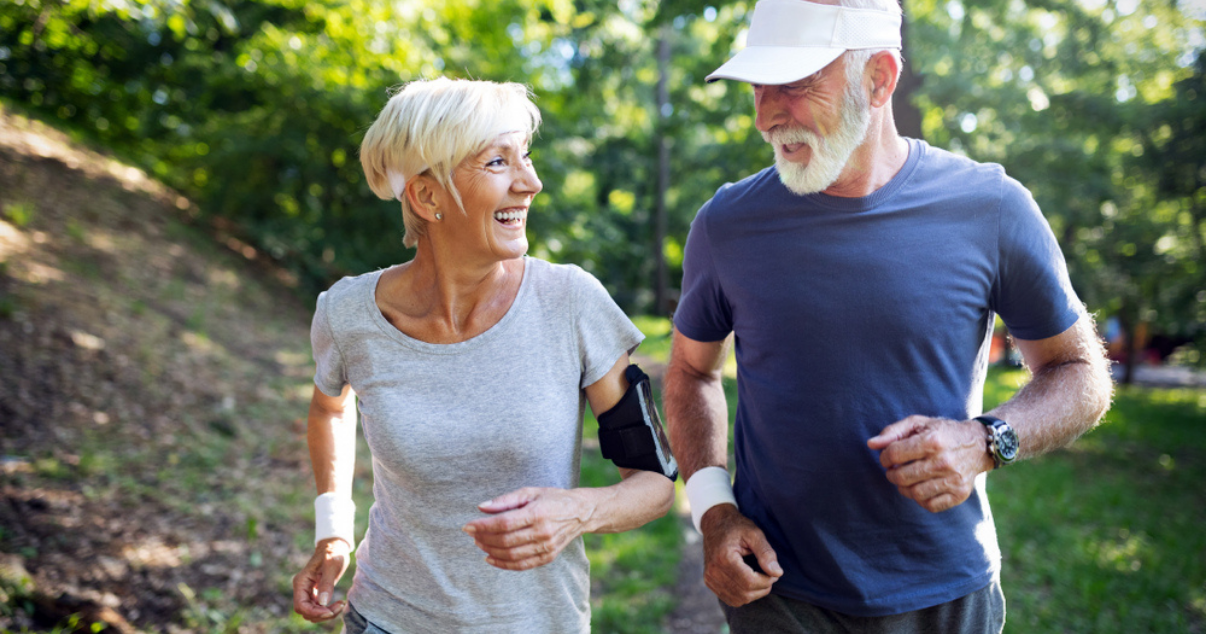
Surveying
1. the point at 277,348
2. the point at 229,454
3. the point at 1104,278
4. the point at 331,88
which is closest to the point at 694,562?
the point at 229,454

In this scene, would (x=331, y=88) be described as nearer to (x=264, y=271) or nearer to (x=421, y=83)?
(x=264, y=271)

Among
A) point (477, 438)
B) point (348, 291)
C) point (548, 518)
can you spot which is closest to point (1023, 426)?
point (548, 518)

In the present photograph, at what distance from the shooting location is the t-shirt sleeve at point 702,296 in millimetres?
2113

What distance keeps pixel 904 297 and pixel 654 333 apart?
13.9m

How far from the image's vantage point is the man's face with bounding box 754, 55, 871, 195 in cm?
185

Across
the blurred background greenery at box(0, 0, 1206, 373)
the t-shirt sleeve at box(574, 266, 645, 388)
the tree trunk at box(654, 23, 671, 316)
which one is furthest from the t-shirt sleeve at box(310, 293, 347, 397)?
the tree trunk at box(654, 23, 671, 316)

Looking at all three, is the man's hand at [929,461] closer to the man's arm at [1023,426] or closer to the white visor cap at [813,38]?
→ the man's arm at [1023,426]

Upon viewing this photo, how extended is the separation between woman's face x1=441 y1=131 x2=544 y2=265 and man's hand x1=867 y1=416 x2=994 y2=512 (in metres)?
0.96

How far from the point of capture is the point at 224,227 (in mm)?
11594

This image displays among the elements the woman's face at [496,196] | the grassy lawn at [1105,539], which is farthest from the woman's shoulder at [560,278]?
the grassy lawn at [1105,539]

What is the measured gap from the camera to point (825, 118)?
185 centimetres

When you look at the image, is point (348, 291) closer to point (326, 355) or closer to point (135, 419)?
point (326, 355)

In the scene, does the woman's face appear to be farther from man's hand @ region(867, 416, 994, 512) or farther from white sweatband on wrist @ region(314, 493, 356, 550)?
man's hand @ region(867, 416, 994, 512)

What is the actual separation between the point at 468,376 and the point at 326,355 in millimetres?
449
